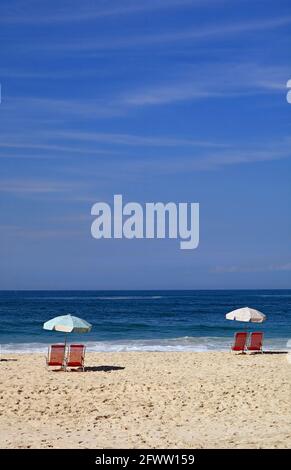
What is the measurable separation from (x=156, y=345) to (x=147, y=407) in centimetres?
1664

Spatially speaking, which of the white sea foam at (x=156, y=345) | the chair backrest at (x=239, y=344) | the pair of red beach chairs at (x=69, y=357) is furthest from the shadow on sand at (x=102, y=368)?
the white sea foam at (x=156, y=345)

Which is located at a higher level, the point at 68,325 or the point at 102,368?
the point at 68,325

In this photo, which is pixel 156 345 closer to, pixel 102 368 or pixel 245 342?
pixel 245 342

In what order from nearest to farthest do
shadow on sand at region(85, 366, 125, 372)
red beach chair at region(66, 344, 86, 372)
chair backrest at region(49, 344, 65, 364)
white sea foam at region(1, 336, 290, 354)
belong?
red beach chair at region(66, 344, 86, 372), chair backrest at region(49, 344, 65, 364), shadow on sand at region(85, 366, 125, 372), white sea foam at region(1, 336, 290, 354)

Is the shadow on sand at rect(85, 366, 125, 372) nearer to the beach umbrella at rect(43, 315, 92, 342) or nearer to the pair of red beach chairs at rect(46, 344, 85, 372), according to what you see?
the pair of red beach chairs at rect(46, 344, 85, 372)

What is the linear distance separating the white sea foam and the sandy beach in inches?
309

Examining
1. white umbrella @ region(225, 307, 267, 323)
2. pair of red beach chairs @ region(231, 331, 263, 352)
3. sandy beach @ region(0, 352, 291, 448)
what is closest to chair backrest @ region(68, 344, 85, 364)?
sandy beach @ region(0, 352, 291, 448)

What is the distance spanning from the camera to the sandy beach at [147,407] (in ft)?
30.6

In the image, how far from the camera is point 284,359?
20.1 m

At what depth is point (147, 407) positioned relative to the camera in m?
11.7

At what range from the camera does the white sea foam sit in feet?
84.7
